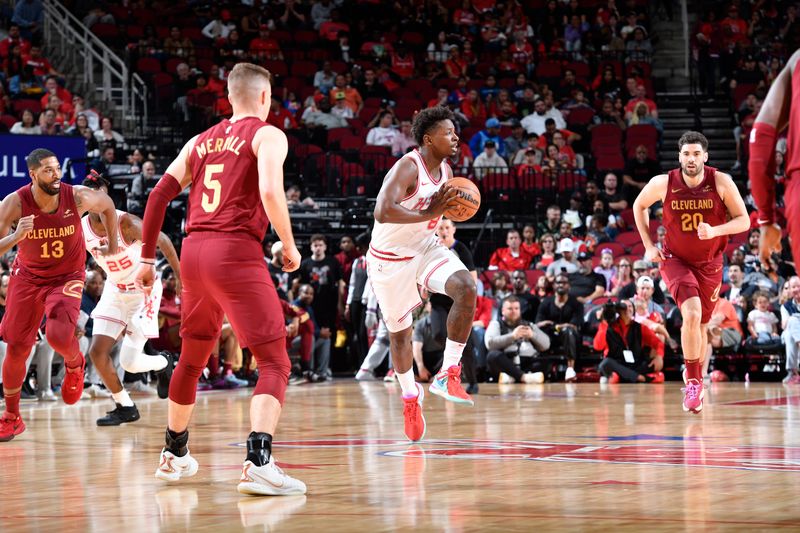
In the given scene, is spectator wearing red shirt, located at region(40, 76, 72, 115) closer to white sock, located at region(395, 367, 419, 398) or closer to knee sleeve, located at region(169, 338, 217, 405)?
white sock, located at region(395, 367, 419, 398)

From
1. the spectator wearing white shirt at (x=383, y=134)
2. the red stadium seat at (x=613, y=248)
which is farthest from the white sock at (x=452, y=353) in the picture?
the spectator wearing white shirt at (x=383, y=134)

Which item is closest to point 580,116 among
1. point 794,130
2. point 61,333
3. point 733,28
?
point 733,28

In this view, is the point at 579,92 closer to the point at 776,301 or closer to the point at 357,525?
the point at 776,301

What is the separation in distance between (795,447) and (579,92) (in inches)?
545

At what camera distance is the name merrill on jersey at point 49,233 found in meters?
7.55

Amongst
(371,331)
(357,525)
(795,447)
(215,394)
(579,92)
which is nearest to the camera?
(357,525)

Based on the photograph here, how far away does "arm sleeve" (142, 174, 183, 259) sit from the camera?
496cm

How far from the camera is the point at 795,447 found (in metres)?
6.05

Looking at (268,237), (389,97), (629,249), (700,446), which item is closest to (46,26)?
(389,97)

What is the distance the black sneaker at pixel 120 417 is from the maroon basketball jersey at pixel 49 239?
1.33m

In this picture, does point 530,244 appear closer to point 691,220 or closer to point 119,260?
point 691,220

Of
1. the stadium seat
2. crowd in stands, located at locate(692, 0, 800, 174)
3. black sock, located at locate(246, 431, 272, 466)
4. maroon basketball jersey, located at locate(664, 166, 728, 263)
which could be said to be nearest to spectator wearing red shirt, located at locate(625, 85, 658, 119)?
crowd in stands, located at locate(692, 0, 800, 174)

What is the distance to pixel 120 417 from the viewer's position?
849 centimetres

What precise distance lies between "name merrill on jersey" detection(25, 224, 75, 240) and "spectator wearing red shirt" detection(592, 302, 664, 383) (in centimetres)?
719
